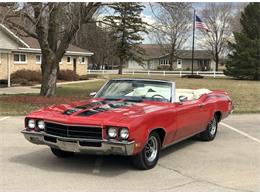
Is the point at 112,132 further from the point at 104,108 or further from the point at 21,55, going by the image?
the point at 21,55

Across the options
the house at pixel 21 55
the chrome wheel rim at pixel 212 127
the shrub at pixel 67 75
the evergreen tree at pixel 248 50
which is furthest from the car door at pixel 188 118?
Answer: the evergreen tree at pixel 248 50

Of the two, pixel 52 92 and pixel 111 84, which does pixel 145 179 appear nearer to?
pixel 111 84

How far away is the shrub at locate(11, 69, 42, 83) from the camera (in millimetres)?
32156

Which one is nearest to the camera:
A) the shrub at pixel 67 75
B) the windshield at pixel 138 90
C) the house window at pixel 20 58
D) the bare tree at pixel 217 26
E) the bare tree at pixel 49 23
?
the windshield at pixel 138 90

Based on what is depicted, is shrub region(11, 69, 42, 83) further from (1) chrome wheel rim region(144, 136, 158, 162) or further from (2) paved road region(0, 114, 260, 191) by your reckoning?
(1) chrome wheel rim region(144, 136, 158, 162)

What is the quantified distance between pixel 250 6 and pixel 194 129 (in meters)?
46.3

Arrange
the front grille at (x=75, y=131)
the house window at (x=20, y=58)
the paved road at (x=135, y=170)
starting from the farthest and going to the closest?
the house window at (x=20, y=58)
the front grille at (x=75, y=131)
the paved road at (x=135, y=170)

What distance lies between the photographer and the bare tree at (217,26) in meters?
79.5

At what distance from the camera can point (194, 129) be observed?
828 cm

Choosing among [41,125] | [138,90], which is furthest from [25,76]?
[41,125]

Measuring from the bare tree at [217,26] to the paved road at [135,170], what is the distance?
240 ft

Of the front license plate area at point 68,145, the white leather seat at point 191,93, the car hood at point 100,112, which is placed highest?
the white leather seat at point 191,93

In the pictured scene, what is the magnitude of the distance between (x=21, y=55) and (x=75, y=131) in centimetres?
3097

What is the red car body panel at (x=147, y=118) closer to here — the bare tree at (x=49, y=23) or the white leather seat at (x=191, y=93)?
the white leather seat at (x=191, y=93)
